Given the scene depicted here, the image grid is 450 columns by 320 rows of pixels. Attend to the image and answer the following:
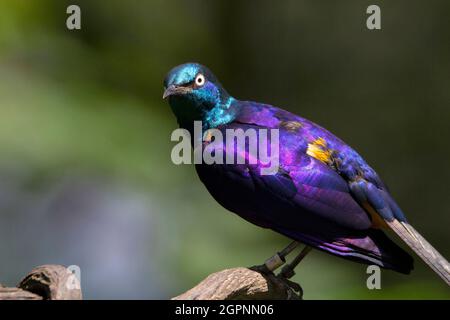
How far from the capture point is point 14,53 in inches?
266

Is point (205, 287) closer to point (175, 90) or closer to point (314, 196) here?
point (314, 196)

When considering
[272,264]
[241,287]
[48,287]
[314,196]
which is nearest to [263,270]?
[272,264]

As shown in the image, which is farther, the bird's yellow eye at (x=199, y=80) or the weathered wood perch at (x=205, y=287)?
the bird's yellow eye at (x=199, y=80)

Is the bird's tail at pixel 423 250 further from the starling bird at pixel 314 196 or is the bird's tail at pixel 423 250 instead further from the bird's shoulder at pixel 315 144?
the bird's shoulder at pixel 315 144

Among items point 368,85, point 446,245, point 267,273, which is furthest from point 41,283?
point 368,85

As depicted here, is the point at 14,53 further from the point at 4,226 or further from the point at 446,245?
the point at 446,245

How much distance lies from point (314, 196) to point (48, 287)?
143 cm

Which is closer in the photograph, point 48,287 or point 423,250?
point 48,287

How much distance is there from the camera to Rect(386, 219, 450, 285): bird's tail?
4.26m

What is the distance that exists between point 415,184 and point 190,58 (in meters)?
2.26

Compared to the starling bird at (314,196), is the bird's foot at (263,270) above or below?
below

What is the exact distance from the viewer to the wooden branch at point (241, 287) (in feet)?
12.8

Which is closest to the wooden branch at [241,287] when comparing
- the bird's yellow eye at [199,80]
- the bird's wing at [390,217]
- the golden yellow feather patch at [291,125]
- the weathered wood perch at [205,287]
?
the weathered wood perch at [205,287]

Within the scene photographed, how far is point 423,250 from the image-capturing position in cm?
432
